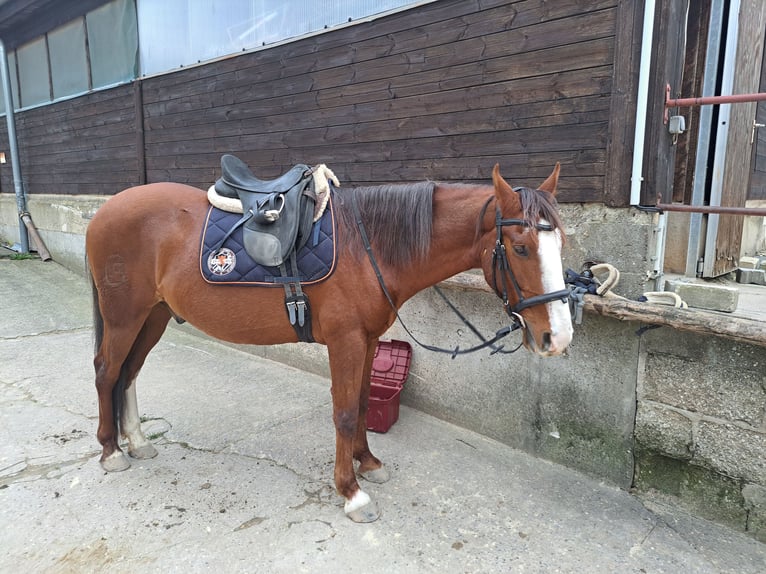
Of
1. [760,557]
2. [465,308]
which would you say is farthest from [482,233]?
[760,557]

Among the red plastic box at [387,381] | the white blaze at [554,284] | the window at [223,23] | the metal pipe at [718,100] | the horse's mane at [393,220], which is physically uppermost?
the window at [223,23]

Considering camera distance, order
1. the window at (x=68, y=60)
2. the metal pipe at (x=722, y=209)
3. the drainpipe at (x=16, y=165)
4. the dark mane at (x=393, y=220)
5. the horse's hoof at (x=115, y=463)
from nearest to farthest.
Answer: the metal pipe at (x=722, y=209) < the dark mane at (x=393, y=220) < the horse's hoof at (x=115, y=463) < the window at (x=68, y=60) < the drainpipe at (x=16, y=165)

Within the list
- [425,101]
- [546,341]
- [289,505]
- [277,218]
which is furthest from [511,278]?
[425,101]

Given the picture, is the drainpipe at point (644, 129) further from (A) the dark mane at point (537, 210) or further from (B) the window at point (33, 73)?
(B) the window at point (33, 73)

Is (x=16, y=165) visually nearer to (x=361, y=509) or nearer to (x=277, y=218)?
(x=277, y=218)

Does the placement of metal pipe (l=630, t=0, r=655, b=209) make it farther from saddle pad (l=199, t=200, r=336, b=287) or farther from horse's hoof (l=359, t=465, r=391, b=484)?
horse's hoof (l=359, t=465, r=391, b=484)

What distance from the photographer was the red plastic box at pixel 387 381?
3443 millimetres

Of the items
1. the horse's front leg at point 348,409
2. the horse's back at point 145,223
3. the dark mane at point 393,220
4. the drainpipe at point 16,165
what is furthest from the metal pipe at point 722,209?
the drainpipe at point 16,165

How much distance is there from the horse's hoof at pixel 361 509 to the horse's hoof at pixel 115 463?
1.41m

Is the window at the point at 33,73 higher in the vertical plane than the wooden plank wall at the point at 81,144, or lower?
higher

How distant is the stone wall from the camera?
239cm

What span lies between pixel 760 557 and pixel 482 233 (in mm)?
1983

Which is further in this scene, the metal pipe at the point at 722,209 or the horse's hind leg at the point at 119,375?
the horse's hind leg at the point at 119,375

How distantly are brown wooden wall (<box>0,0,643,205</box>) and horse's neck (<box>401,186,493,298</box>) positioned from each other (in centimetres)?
98
